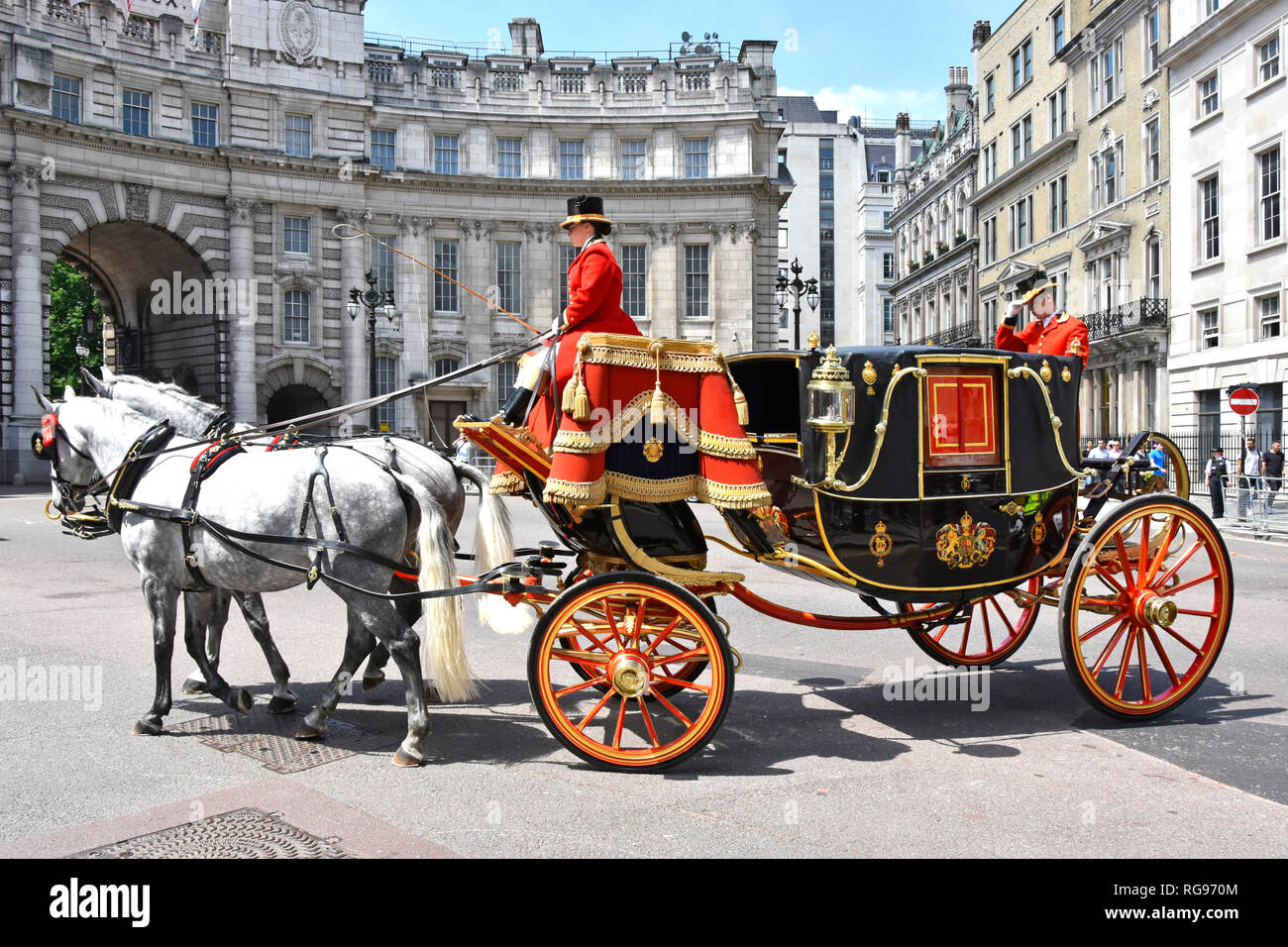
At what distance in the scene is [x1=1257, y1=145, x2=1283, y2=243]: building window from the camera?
1055 inches

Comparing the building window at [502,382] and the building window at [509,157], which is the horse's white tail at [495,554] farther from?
the building window at [509,157]

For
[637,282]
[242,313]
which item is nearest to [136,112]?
[242,313]

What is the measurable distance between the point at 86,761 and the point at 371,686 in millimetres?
1821

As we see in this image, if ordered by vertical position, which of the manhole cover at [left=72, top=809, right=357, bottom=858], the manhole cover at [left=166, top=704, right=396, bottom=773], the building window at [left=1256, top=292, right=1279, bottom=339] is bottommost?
the manhole cover at [left=72, top=809, right=357, bottom=858]

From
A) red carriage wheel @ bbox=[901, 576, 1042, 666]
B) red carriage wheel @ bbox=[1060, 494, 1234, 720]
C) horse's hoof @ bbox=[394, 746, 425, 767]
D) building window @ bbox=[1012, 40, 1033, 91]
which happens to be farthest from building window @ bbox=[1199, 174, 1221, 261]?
horse's hoof @ bbox=[394, 746, 425, 767]

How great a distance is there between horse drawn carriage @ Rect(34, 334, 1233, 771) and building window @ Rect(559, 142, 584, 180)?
3992 cm

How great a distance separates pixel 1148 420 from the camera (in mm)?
34781

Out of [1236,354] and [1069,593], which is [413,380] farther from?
[1069,593]

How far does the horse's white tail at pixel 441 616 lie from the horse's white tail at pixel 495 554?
0.95 feet

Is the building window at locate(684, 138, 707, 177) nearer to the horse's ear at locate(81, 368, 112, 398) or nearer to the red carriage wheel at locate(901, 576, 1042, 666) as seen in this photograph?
the red carriage wheel at locate(901, 576, 1042, 666)

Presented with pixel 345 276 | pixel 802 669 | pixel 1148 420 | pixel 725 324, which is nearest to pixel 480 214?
pixel 345 276

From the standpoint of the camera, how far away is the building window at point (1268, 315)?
88.8 feet

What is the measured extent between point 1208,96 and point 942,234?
2579 cm

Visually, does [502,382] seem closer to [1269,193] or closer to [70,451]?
[1269,193]
